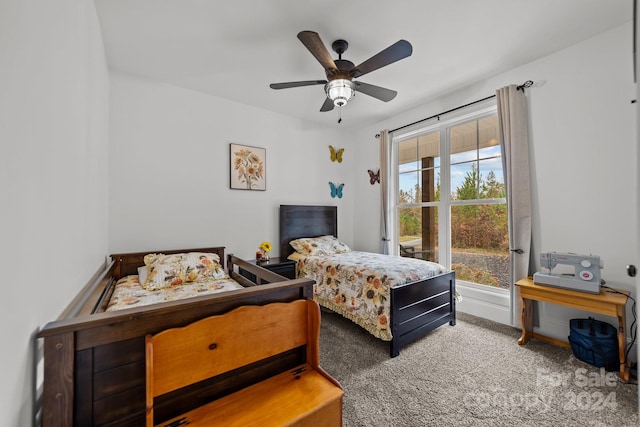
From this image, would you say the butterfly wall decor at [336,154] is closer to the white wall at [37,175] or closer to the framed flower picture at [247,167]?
the framed flower picture at [247,167]

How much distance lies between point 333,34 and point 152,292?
2554mm

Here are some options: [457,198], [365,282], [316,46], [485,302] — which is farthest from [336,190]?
[316,46]

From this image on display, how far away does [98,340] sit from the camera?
987mm

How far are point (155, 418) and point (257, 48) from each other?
266 cm

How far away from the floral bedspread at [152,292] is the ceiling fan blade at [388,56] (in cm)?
209

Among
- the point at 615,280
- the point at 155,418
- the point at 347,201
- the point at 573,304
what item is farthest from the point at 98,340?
the point at 347,201

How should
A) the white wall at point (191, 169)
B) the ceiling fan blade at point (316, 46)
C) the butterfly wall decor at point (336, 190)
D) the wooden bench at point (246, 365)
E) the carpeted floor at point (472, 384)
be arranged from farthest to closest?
the butterfly wall decor at point (336, 190), the white wall at point (191, 169), the ceiling fan blade at point (316, 46), the carpeted floor at point (472, 384), the wooden bench at point (246, 365)

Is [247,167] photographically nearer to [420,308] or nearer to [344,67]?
[344,67]

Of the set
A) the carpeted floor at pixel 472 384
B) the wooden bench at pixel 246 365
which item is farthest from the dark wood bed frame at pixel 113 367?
the carpeted floor at pixel 472 384

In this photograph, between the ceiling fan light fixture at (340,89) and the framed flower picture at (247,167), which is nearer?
the ceiling fan light fixture at (340,89)

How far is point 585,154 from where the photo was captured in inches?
90.2

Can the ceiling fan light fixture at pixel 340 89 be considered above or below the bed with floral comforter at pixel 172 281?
above

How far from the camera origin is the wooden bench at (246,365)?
107cm

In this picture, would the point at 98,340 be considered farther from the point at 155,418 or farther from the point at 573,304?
the point at 573,304
